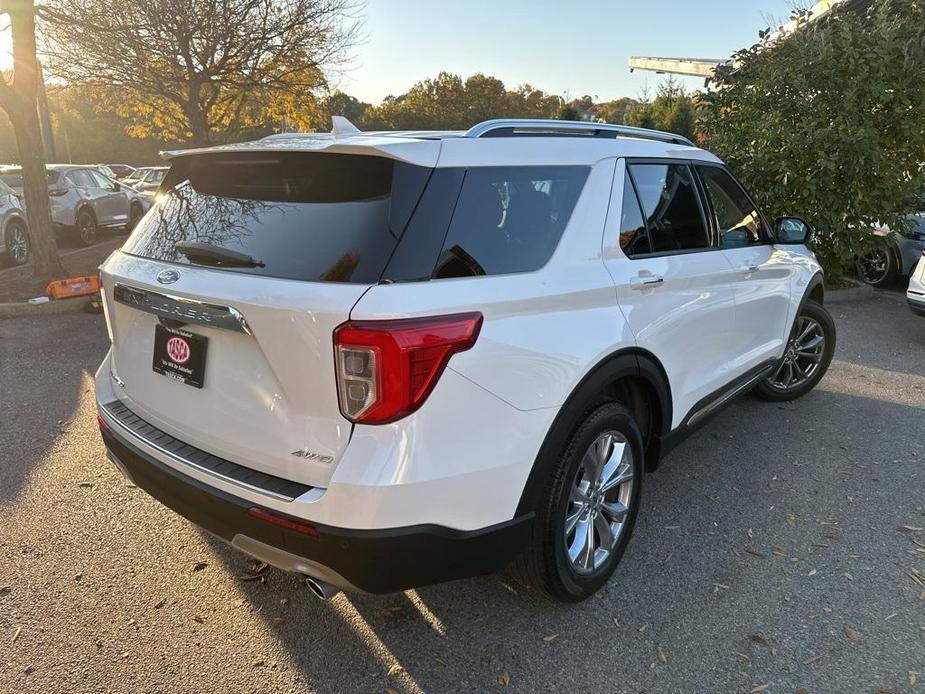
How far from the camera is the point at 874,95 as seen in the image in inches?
313

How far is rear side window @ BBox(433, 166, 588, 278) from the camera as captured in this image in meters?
2.11

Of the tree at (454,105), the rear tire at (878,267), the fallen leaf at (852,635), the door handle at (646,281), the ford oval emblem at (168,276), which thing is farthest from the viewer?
the tree at (454,105)

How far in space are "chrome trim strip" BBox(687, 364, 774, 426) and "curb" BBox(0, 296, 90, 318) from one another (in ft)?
23.1

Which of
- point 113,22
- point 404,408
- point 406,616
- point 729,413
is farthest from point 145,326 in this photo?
point 113,22

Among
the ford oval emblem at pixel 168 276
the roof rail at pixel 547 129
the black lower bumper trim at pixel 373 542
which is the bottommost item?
the black lower bumper trim at pixel 373 542

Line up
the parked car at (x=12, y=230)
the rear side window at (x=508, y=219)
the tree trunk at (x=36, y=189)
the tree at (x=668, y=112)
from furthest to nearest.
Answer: the tree at (x=668, y=112) < the parked car at (x=12, y=230) < the tree trunk at (x=36, y=189) < the rear side window at (x=508, y=219)

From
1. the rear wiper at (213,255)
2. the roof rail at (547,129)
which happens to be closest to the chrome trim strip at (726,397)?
the roof rail at (547,129)

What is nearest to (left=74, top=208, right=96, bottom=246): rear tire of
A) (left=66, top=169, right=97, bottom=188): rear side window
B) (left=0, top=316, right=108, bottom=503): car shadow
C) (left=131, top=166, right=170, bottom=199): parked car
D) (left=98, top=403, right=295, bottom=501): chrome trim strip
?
(left=66, top=169, right=97, bottom=188): rear side window

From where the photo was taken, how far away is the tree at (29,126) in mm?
8094

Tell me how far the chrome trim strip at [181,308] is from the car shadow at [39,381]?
181 cm

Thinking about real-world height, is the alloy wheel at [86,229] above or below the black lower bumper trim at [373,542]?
below

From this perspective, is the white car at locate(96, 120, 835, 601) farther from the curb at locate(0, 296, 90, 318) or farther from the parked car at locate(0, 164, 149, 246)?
the parked car at locate(0, 164, 149, 246)

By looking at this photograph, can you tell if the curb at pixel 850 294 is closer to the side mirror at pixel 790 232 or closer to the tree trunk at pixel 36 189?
the side mirror at pixel 790 232

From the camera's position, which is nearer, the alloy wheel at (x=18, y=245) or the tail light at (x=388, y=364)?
the tail light at (x=388, y=364)
